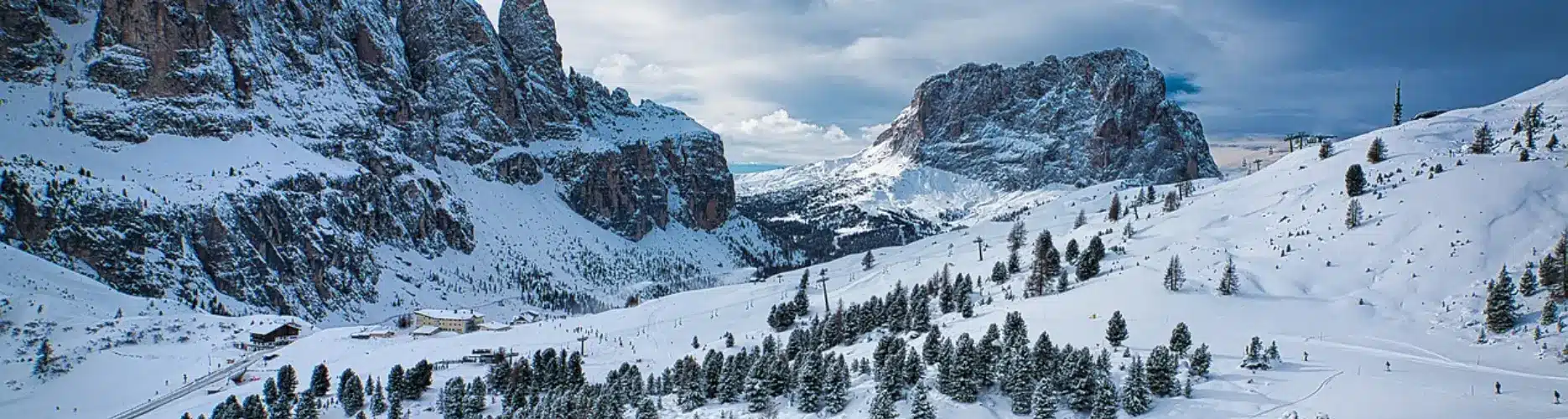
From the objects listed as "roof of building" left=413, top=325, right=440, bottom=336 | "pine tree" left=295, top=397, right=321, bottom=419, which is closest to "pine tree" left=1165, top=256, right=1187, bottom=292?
"pine tree" left=295, top=397, right=321, bottom=419

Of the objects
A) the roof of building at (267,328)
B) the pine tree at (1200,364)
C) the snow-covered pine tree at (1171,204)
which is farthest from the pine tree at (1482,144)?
the roof of building at (267,328)

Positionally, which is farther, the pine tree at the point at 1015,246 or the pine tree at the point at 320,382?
the pine tree at the point at 1015,246

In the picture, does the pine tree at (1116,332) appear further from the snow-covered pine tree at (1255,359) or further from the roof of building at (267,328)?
the roof of building at (267,328)

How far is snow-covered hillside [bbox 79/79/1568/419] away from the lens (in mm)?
41250

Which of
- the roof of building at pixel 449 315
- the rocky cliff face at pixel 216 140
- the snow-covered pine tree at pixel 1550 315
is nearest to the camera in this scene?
the snow-covered pine tree at pixel 1550 315

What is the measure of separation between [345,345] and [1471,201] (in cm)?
10926

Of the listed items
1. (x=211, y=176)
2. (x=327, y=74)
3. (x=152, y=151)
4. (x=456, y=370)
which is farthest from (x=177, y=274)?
(x=327, y=74)

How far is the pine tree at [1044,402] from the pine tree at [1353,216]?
4255 cm

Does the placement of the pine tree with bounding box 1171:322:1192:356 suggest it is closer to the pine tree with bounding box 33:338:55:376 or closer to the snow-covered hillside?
the snow-covered hillside

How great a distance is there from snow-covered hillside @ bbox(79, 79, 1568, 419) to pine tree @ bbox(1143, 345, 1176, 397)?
0.88 meters

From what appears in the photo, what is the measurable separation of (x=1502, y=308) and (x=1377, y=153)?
46.4 metres

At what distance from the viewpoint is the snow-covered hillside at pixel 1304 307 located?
4125 centimetres

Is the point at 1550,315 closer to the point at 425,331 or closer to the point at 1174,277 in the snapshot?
the point at 1174,277

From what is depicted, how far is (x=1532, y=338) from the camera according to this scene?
146ft
